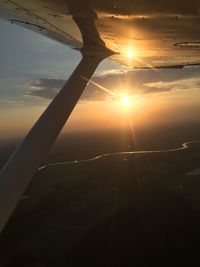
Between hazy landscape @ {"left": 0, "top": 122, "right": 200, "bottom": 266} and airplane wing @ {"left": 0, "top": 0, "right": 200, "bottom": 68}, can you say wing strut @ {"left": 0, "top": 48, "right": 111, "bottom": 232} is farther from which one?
hazy landscape @ {"left": 0, "top": 122, "right": 200, "bottom": 266}

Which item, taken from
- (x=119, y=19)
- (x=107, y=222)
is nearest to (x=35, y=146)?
(x=119, y=19)

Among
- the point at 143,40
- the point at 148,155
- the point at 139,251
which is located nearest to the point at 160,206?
the point at 139,251

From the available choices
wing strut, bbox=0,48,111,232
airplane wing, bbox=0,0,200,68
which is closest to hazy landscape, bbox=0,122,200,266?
airplane wing, bbox=0,0,200,68

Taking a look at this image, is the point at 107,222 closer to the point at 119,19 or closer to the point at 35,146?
the point at 35,146

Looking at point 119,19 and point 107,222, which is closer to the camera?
point 119,19

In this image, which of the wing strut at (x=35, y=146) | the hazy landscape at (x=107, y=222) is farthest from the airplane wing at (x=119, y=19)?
the hazy landscape at (x=107, y=222)

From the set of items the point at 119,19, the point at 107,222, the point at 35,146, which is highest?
the point at 119,19
